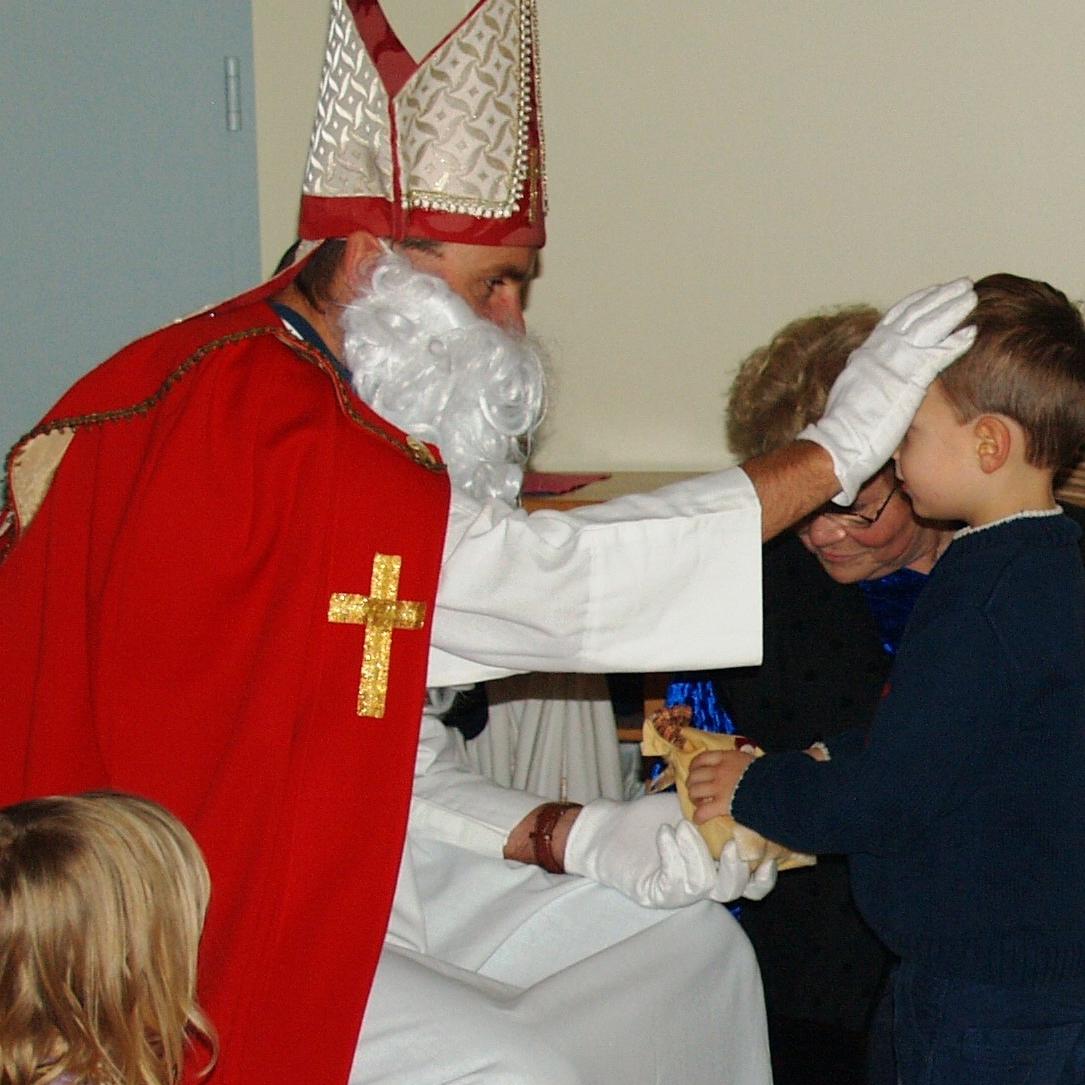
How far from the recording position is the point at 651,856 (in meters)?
2.18

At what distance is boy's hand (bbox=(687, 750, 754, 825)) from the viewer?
210 cm

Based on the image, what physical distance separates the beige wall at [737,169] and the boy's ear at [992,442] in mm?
2008

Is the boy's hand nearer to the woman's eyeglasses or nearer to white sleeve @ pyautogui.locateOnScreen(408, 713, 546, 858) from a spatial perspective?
white sleeve @ pyautogui.locateOnScreen(408, 713, 546, 858)

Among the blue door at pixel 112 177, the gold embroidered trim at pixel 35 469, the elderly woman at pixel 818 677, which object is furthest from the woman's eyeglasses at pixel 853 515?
the blue door at pixel 112 177

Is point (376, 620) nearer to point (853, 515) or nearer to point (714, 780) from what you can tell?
point (714, 780)

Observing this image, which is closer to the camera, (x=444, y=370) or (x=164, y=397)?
(x=164, y=397)

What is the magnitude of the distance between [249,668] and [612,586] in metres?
0.44

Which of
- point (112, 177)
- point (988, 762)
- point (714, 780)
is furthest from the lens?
point (112, 177)

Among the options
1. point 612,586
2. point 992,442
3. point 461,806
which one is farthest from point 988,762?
point 461,806

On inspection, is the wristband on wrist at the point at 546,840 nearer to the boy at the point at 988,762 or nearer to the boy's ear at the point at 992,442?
the boy at the point at 988,762

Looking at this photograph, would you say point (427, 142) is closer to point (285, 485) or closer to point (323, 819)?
point (285, 485)

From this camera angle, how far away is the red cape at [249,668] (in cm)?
185

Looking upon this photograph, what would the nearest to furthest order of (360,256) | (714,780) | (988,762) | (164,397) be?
(988,762)
(164,397)
(714,780)
(360,256)

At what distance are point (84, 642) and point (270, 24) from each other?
2.18m
